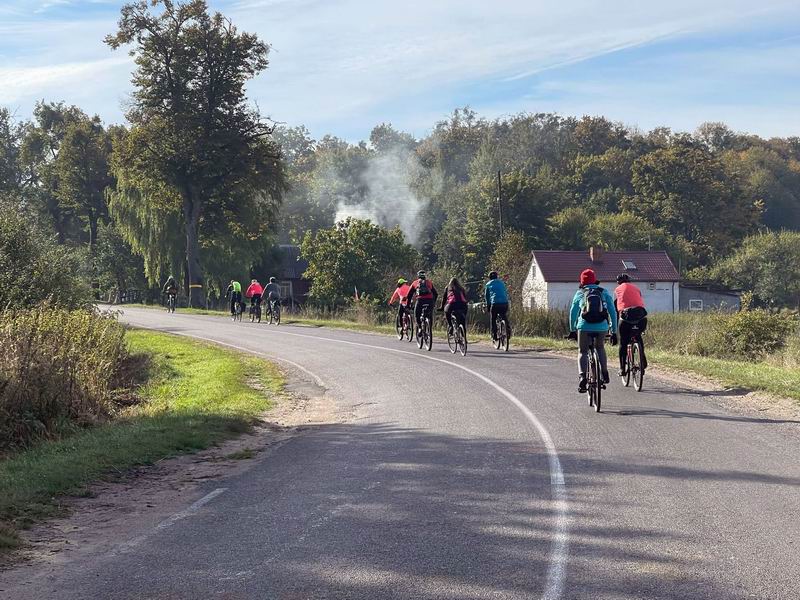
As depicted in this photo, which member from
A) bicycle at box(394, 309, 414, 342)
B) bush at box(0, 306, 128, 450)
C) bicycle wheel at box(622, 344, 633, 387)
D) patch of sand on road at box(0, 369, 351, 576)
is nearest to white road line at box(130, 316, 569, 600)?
bicycle wheel at box(622, 344, 633, 387)

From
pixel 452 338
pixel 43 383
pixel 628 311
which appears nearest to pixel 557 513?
pixel 628 311

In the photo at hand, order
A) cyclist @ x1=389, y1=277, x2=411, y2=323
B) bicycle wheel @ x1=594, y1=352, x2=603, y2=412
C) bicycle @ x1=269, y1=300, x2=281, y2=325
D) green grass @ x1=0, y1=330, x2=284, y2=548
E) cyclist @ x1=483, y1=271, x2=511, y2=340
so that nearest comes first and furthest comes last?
green grass @ x1=0, y1=330, x2=284, y2=548 → bicycle wheel @ x1=594, y1=352, x2=603, y2=412 → cyclist @ x1=483, y1=271, x2=511, y2=340 → cyclist @ x1=389, y1=277, x2=411, y2=323 → bicycle @ x1=269, y1=300, x2=281, y2=325

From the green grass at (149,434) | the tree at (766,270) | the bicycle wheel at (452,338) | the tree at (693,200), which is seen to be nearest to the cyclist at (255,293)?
the green grass at (149,434)

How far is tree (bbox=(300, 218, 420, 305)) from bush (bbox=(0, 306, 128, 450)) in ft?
116

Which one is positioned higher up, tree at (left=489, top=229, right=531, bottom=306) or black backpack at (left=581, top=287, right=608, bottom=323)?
tree at (left=489, top=229, right=531, bottom=306)

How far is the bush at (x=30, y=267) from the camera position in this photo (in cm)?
2583

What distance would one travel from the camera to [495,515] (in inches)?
313

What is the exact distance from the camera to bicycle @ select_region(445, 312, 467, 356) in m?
23.5

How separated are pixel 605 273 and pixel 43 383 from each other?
61275mm

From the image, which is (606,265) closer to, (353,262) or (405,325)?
(353,262)

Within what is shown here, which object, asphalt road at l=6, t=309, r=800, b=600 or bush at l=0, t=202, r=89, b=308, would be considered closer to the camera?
asphalt road at l=6, t=309, r=800, b=600

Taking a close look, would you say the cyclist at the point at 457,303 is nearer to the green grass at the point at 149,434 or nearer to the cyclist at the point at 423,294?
the cyclist at the point at 423,294

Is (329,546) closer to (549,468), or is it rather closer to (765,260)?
(549,468)

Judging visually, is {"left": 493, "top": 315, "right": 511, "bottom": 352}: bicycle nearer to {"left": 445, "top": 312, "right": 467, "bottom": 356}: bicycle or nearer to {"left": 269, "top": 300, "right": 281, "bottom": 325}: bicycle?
{"left": 445, "top": 312, "right": 467, "bottom": 356}: bicycle
